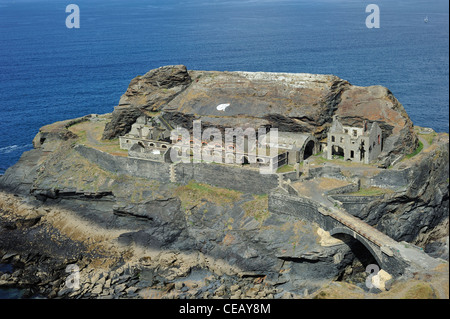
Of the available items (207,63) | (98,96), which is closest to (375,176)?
(98,96)

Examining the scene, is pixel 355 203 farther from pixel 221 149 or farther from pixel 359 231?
pixel 221 149

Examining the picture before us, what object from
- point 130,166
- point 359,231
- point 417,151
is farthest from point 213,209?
point 417,151

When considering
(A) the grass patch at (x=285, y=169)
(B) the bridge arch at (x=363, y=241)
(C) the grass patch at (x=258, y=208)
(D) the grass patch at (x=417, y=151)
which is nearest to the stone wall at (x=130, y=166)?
(C) the grass patch at (x=258, y=208)

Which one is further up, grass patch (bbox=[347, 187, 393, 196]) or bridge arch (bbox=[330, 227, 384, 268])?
grass patch (bbox=[347, 187, 393, 196])

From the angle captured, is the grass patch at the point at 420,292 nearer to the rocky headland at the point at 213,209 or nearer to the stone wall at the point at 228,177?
the rocky headland at the point at 213,209

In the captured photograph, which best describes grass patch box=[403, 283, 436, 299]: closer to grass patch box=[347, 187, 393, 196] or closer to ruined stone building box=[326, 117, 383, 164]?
grass patch box=[347, 187, 393, 196]

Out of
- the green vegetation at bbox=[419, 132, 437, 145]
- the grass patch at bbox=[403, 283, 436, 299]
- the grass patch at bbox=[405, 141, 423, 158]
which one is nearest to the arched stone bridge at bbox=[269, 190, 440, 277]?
the grass patch at bbox=[403, 283, 436, 299]
